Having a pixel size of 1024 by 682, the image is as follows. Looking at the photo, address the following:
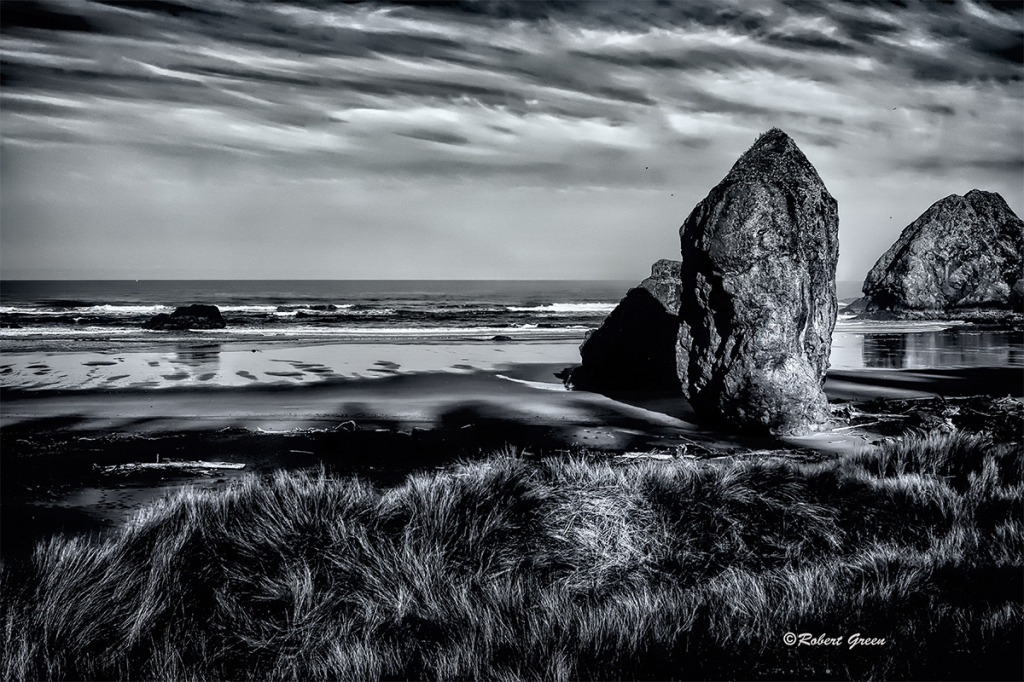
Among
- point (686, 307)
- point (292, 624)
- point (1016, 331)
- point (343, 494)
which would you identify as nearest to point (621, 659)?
point (292, 624)

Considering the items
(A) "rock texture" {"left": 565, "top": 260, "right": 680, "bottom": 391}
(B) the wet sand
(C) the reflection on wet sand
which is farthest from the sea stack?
(C) the reflection on wet sand

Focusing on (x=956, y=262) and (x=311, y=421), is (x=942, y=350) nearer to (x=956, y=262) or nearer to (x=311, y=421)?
(x=311, y=421)

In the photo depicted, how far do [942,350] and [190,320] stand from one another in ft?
82.1

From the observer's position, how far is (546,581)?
4.00m

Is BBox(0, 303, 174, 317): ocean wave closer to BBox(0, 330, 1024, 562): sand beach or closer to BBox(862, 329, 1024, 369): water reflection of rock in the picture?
BBox(0, 330, 1024, 562): sand beach

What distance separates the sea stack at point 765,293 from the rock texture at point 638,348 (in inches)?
108

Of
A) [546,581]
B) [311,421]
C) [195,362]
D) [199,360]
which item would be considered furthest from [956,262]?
[546,581]

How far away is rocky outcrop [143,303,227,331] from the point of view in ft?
88.6

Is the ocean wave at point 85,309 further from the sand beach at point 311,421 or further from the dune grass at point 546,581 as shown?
the dune grass at point 546,581

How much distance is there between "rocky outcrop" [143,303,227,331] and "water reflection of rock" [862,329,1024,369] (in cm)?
2238

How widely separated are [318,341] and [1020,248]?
40.5 meters

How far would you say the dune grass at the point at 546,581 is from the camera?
9.91 ft

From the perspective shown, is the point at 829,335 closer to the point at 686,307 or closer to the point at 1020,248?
the point at 686,307

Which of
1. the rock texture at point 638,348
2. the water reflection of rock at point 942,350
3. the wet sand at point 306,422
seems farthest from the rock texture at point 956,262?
the rock texture at point 638,348
